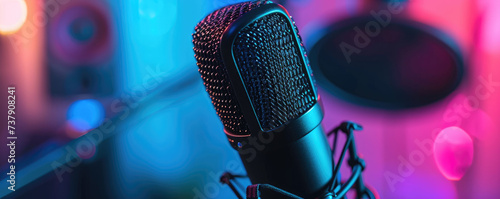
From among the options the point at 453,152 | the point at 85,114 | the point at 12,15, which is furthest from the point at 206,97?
the point at 453,152

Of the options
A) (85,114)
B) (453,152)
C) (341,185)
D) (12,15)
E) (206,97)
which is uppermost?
(12,15)

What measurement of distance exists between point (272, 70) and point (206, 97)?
2.00 feet

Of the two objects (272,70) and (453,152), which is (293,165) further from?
(453,152)

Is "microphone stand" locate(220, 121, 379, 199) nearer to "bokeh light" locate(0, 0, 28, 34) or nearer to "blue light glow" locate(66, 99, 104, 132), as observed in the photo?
"blue light glow" locate(66, 99, 104, 132)

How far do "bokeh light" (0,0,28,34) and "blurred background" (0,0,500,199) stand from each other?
0.08 ft

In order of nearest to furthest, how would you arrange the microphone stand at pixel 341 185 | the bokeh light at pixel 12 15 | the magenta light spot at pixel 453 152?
the microphone stand at pixel 341 185, the bokeh light at pixel 12 15, the magenta light spot at pixel 453 152

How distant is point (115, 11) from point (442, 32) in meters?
0.92

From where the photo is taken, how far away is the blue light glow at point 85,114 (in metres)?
0.91

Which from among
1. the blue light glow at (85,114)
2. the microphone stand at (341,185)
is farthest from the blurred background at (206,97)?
the microphone stand at (341,185)

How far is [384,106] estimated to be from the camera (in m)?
1.03

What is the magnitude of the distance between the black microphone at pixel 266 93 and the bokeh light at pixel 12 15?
626 millimetres

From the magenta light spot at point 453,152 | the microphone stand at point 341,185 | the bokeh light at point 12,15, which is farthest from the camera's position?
the magenta light spot at point 453,152

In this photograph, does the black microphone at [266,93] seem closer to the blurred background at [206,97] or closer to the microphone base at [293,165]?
the microphone base at [293,165]

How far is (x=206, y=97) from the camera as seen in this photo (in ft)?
3.41
